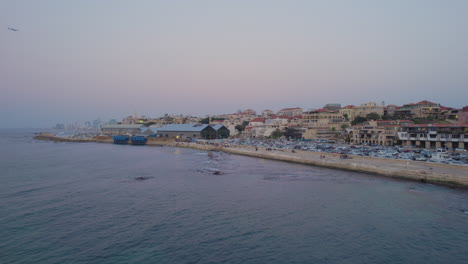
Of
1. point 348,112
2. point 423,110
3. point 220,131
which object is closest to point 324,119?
point 348,112

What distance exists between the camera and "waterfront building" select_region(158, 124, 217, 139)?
6431cm

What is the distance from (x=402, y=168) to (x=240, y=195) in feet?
48.7

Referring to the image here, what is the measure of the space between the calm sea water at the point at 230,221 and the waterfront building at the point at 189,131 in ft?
142

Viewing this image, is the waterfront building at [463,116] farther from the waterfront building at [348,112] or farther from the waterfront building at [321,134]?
the waterfront building at [321,134]

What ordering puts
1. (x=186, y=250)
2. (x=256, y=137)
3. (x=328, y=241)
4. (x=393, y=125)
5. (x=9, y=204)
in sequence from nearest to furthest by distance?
1. (x=186, y=250)
2. (x=328, y=241)
3. (x=9, y=204)
4. (x=393, y=125)
5. (x=256, y=137)

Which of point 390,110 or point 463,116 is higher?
point 390,110

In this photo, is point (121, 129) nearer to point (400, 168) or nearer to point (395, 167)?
point (395, 167)

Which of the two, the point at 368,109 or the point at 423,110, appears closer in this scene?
the point at 423,110

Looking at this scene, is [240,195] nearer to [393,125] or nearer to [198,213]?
[198,213]

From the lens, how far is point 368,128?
157ft

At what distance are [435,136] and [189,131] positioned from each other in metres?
48.0

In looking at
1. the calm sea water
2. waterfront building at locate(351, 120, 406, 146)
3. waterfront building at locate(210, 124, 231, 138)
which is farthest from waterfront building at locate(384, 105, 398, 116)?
the calm sea water

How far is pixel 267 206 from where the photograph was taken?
48.0 ft

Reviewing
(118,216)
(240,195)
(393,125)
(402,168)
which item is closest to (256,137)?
(393,125)
